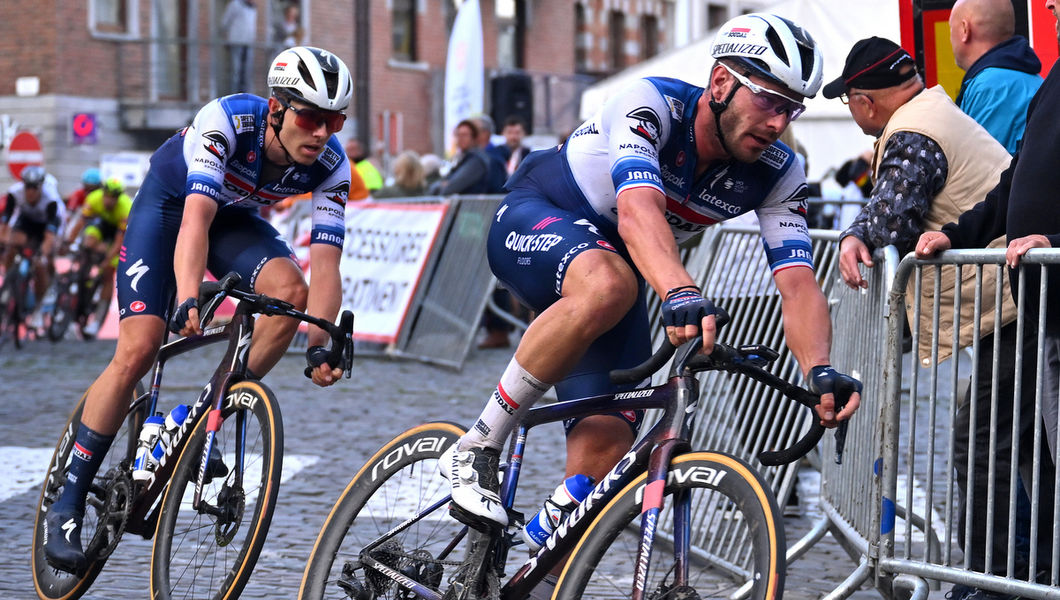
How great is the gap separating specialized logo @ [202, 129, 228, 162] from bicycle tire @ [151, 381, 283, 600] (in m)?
0.81

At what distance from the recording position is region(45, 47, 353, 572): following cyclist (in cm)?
516

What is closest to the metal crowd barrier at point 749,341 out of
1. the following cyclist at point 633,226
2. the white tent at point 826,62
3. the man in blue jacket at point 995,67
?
the man in blue jacket at point 995,67

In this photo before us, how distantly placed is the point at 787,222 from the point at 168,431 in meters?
2.20

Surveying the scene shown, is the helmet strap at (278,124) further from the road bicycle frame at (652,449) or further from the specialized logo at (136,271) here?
the road bicycle frame at (652,449)

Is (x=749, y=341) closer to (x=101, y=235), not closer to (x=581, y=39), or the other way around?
(x=101, y=235)

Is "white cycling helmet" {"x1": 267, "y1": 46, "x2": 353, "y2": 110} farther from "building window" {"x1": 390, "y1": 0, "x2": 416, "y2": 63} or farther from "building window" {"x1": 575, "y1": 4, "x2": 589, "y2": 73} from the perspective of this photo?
"building window" {"x1": 575, "y1": 4, "x2": 589, "y2": 73}

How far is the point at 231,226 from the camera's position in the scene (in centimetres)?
562

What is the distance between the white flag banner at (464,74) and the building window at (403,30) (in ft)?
58.2

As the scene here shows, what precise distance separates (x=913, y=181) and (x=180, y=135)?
2630 millimetres

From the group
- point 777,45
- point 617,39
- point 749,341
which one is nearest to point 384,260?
point 749,341

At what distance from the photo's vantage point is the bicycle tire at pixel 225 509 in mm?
4609

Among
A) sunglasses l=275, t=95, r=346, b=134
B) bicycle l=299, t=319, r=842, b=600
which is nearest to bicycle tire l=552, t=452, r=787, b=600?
bicycle l=299, t=319, r=842, b=600

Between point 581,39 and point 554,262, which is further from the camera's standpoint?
point 581,39


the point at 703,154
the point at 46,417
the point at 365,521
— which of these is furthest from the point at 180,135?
the point at 46,417
